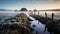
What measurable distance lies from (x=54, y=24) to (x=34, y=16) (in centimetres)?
47

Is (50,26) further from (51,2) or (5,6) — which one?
(5,6)

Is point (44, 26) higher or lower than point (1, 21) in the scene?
lower

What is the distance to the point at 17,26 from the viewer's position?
2469 mm

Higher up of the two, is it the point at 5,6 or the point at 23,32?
the point at 5,6

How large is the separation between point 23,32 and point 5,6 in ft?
2.30

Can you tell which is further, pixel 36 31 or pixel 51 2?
pixel 51 2

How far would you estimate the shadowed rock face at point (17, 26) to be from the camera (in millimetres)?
2424

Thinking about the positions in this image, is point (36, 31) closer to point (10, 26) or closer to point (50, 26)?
point (50, 26)

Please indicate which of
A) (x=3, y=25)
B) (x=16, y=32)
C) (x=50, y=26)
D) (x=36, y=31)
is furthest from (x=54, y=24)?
(x=3, y=25)

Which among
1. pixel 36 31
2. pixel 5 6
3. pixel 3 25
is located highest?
pixel 5 6

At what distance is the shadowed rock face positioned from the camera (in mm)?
2424

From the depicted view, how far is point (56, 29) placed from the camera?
2.56m

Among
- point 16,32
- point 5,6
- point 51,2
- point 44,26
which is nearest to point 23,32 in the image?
point 16,32

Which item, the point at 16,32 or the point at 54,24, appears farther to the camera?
the point at 54,24
